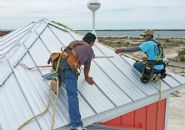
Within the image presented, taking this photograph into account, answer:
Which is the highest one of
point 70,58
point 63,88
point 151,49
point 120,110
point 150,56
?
point 70,58

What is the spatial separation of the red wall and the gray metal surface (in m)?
0.87

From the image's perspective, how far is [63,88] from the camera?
23.6ft

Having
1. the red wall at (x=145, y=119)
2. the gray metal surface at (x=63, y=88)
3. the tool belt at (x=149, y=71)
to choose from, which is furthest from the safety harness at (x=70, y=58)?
the red wall at (x=145, y=119)

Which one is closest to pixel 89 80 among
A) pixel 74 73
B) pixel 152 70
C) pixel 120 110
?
pixel 74 73

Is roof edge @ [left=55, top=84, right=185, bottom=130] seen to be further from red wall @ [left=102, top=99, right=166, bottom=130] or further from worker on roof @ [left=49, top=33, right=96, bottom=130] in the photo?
red wall @ [left=102, top=99, right=166, bottom=130]

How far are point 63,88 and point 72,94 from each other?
2.08 ft

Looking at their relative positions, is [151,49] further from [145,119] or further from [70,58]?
[70,58]

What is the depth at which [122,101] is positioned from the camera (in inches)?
286

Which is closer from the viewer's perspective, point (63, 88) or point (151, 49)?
point (63, 88)

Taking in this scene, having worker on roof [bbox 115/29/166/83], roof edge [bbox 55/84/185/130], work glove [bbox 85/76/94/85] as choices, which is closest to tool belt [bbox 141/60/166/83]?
worker on roof [bbox 115/29/166/83]

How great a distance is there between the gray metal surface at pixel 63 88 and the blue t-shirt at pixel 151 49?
2.04ft

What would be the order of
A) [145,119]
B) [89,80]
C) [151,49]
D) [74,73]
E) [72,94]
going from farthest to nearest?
[145,119], [151,49], [89,80], [74,73], [72,94]

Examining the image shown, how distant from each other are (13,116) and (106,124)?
9.68ft

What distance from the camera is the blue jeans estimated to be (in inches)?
243
